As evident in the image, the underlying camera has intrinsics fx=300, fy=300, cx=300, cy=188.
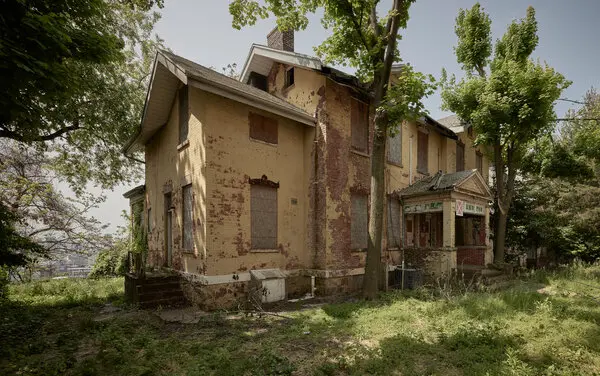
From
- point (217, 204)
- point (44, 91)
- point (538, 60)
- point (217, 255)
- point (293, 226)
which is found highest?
point (538, 60)

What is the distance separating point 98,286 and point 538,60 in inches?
885

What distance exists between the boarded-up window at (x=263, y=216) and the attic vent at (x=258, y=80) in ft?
20.2

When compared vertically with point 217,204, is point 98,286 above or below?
below

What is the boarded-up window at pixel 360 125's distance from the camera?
12328 mm

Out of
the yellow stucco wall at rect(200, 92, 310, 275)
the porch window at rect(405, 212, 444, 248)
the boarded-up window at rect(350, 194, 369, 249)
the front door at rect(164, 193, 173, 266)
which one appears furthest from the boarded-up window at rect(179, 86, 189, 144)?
the porch window at rect(405, 212, 444, 248)

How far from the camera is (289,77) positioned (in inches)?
505

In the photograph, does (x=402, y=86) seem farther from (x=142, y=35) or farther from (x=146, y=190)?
(x=142, y=35)

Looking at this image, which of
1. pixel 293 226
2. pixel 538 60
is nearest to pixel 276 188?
pixel 293 226

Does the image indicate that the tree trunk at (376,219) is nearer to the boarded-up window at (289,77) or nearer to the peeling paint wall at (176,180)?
the boarded-up window at (289,77)

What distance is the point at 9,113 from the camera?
17.0ft

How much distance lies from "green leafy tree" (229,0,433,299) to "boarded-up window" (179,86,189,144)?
3304 millimetres

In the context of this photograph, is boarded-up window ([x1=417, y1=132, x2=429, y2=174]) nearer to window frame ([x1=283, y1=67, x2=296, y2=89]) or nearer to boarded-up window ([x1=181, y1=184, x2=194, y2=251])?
window frame ([x1=283, y1=67, x2=296, y2=89])

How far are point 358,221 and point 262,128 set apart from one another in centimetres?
532

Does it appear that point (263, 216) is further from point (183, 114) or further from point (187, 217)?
point (183, 114)
